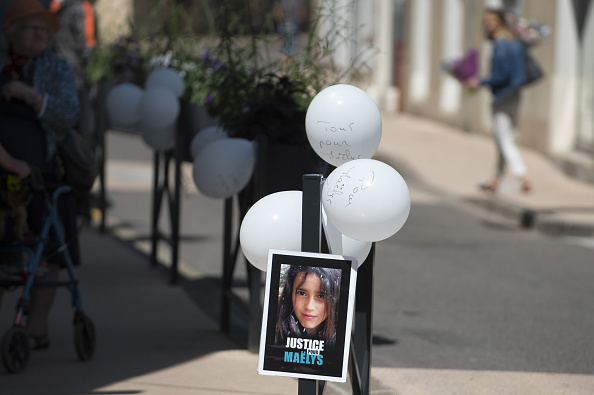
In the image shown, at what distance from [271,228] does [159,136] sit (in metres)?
3.34

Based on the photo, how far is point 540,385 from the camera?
546 centimetres

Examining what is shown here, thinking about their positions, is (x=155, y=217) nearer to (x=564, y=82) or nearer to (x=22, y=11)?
(x=22, y=11)

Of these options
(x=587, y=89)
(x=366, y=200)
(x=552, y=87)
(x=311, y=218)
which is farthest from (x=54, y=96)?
(x=552, y=87)

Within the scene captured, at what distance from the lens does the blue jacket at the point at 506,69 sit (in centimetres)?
1289

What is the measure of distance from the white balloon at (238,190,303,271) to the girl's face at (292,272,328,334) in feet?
0.67

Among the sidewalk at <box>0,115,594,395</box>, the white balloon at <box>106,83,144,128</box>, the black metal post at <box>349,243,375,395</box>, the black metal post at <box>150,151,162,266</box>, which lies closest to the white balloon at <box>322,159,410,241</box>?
the black metal post at <box>349,243,375,395</box>

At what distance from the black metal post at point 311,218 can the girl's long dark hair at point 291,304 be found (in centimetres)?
9

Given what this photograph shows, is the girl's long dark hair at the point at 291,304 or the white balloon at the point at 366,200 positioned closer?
the white balloon at the point at 366,200

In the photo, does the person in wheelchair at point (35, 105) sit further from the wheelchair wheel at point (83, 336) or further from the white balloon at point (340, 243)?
the white balloon at point (340, 243)

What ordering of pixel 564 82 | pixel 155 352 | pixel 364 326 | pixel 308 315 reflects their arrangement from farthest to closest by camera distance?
pixel 564 82, pixel 155 352, pixel 364 326, pixel 308 315

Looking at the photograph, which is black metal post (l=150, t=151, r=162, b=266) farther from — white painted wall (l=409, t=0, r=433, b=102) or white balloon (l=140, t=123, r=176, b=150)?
white painted wall (l=409, t=0, r=433, b=102)

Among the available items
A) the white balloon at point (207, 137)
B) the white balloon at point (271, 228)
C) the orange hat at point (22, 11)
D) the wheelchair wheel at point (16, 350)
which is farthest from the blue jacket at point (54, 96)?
the white balloon at point (271, 228)

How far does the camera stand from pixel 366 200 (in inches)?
154

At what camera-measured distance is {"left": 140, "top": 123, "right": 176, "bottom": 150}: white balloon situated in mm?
7383
